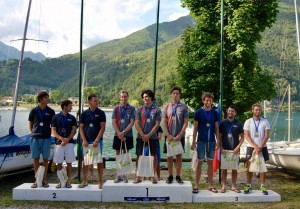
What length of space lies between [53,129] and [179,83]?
24.3 ft

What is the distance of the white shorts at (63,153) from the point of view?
7.56 meters

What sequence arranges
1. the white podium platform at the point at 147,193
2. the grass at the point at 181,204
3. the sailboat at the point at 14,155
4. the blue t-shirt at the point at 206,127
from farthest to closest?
1. the sailboat at the point at 14,155
2. the blue t-shirt at the point at 206,127
3. the white podium platform at the point at 147,193
4. the grass at the point at 181,204

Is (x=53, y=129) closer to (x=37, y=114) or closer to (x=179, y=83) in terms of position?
(x=37, y=114)

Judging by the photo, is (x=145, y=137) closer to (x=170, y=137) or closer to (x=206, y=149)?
A: (x=170, y=137)

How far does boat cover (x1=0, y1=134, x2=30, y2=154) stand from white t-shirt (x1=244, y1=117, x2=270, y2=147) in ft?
18.8

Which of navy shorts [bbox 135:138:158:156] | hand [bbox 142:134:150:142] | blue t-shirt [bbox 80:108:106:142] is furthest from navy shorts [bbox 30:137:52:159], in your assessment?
hand [bbox 142:134:150:142]

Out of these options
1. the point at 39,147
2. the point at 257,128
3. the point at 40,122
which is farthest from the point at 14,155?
the point at 257,128

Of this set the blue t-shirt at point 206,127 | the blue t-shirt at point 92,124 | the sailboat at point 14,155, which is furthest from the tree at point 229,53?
the blue t-shirt at point 92,124

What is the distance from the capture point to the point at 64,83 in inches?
6398

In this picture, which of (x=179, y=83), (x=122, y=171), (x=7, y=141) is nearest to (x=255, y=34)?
(x=179, y=83)

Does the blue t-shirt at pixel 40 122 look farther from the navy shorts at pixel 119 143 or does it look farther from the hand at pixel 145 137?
the hand at pixel 145 137

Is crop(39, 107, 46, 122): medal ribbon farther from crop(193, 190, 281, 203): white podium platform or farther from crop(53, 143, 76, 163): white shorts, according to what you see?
crop(193, 190, 281, 203): white podium platform

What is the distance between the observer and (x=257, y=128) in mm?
7645

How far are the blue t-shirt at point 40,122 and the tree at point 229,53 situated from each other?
7.12 meters
